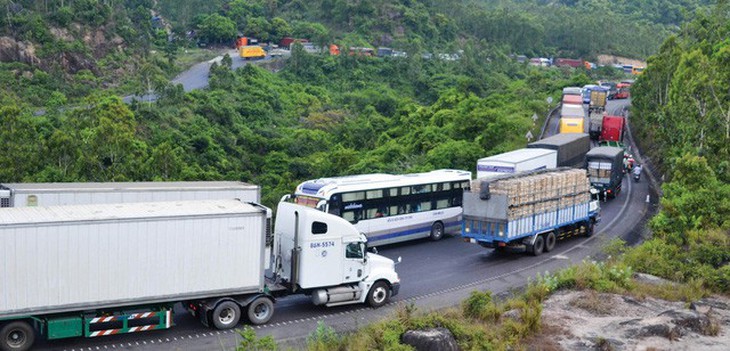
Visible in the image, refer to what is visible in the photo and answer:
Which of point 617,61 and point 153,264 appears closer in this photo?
point 153,264

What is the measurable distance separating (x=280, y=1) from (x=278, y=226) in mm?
94036

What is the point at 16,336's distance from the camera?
17.1 meters

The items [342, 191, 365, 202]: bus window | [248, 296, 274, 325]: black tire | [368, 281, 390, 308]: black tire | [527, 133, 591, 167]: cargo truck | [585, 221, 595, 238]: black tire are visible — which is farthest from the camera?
[527, 133, 591, 167]: cargo truck

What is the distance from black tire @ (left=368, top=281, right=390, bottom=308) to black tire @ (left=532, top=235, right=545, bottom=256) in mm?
8279

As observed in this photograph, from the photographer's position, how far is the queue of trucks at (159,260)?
17.0 meters

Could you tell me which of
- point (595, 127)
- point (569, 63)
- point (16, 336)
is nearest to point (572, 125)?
point (595, 127)

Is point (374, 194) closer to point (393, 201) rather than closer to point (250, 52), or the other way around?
point (393, 201)

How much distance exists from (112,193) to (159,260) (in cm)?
487

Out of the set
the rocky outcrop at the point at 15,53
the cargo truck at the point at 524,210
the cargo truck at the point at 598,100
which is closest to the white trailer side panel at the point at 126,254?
the cargo truck at the point at 524,210

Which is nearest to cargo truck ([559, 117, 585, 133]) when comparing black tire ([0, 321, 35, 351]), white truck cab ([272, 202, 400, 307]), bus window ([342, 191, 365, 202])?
bus window ([342, 191, 365, 202])

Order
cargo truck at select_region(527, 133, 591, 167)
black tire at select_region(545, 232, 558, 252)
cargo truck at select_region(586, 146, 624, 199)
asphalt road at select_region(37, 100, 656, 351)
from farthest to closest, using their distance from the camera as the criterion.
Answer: cargo truck at select_region(586, 146, 624, 199) < cargo truck at select_region(527, 133, 591, 167) < black tire at select_region(545, 232, 558, 252) < asphalt road at select_region(37, 100, 656, 351)

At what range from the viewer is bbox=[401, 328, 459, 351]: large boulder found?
1617 centimetres

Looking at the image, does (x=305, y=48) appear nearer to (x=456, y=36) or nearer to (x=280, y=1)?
(x=280, y=1)

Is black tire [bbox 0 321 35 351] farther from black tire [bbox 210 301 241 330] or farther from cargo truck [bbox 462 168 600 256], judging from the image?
cargo truck [bbox 462 168 600 256]
